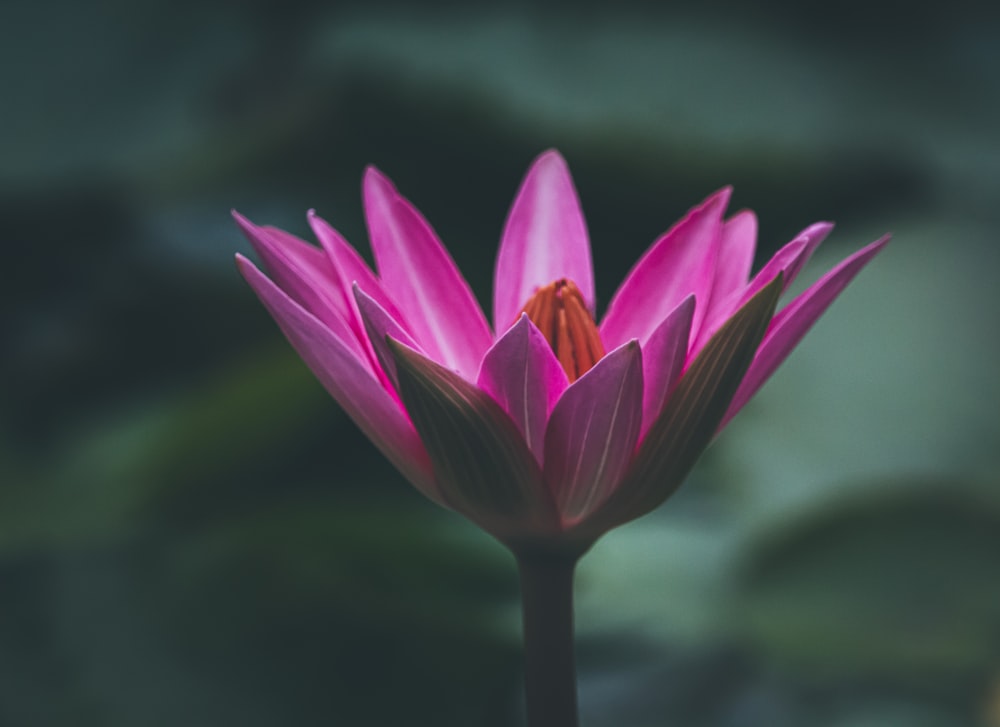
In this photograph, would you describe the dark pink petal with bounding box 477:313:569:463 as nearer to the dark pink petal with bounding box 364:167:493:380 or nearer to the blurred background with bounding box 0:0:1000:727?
the dark pink petal with bounding box 364:167:493:380

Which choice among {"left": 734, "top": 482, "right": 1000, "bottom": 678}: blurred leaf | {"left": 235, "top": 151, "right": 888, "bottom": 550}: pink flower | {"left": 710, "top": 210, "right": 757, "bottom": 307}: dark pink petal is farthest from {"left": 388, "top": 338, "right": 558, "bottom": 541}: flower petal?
{"left": 734, "top": 482, "right": 1000, "bottom": 678}: blurred leaf

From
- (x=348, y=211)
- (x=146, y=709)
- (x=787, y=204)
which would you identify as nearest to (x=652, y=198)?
(x=787, y=204)

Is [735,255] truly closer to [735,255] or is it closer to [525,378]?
[735,255]

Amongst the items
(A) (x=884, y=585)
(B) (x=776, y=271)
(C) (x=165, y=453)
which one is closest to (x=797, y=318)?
(B) (x=776, y=271)

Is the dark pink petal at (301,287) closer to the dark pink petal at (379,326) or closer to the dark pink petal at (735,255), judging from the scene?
the dark pink petal at (379,326)

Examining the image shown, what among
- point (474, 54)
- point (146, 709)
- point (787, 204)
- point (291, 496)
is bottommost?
point (146, 709)

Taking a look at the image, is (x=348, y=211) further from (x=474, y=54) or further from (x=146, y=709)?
(x=146, y=709)
